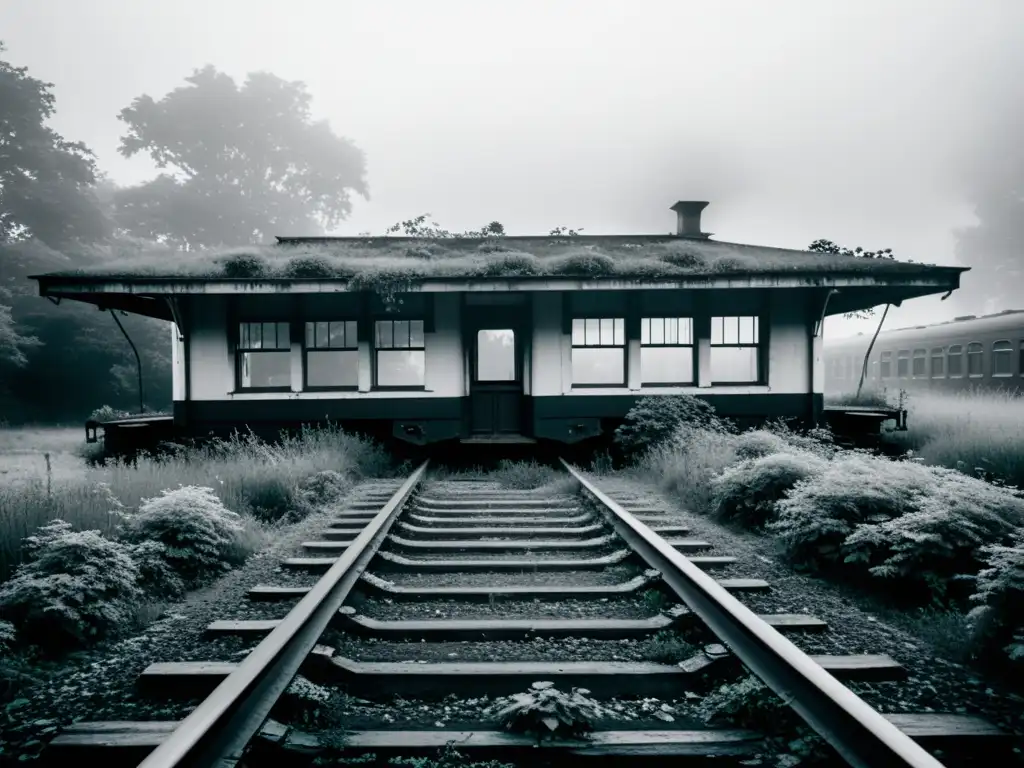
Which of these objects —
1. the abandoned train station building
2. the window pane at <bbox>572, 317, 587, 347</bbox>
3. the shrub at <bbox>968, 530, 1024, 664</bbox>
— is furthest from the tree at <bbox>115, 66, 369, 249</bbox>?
the shrub at <bbox>968, 530, 1024, 664</bbox>

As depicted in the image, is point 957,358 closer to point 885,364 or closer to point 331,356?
point 885,364

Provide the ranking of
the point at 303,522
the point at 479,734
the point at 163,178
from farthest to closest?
the point at 163,178 → the point at 303,522 → the point at 479,734

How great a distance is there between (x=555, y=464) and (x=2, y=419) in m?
21.9

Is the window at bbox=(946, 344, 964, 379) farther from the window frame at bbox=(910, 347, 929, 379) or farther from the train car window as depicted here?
the train car window

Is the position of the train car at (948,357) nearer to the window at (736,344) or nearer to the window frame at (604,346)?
the window at (736,344)

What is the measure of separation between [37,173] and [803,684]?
35.8 m

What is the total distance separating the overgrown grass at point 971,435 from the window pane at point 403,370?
8832mm

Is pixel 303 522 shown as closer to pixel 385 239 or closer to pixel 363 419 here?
pixel 363 419

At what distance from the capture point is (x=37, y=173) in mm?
27938

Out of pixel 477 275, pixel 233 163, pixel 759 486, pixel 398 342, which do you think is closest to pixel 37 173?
pixel 233 163

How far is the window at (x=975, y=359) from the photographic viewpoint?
1762 cm

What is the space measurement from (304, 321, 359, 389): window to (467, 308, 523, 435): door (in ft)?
8.37

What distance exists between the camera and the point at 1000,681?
2.83 metres

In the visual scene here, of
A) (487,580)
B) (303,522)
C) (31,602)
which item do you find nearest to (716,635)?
(487,580)
